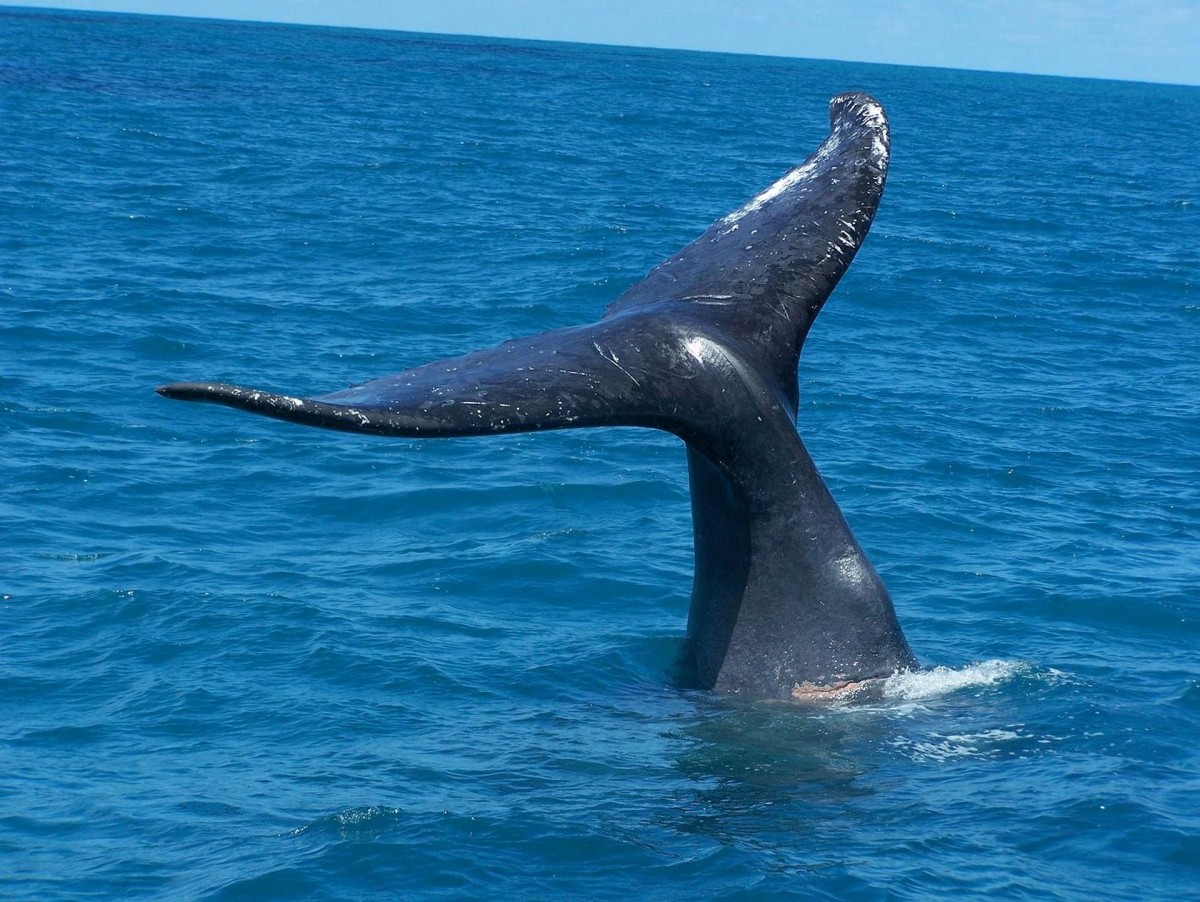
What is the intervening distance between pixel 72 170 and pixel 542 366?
105 ft

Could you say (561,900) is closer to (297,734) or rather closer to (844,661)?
(844,661)

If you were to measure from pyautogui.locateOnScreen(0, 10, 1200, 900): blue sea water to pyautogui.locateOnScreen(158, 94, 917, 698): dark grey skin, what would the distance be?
1.31ft

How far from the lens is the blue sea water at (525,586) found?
→ 23.4 ft

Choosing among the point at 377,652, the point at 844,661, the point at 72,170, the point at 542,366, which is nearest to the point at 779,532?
the point at 844,661

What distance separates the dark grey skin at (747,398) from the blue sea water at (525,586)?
0.40 meters

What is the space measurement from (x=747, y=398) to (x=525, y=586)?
545 cm

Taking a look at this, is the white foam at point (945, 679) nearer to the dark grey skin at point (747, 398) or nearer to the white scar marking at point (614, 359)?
the dark grey skin at point (747, 398)

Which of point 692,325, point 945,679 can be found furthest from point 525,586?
point 692,325

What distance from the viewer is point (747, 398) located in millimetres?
6777

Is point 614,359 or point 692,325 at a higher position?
point 692,325

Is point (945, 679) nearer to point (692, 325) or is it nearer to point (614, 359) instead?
Answer: point (692, 325)

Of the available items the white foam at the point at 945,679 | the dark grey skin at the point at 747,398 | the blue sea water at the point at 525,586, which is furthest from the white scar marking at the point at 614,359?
the white foam at the point at 945,679

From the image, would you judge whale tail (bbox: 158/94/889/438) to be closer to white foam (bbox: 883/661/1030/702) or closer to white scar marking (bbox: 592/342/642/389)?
white scar marking (bbox: 592/342/642/389)

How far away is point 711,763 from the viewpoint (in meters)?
7.45
